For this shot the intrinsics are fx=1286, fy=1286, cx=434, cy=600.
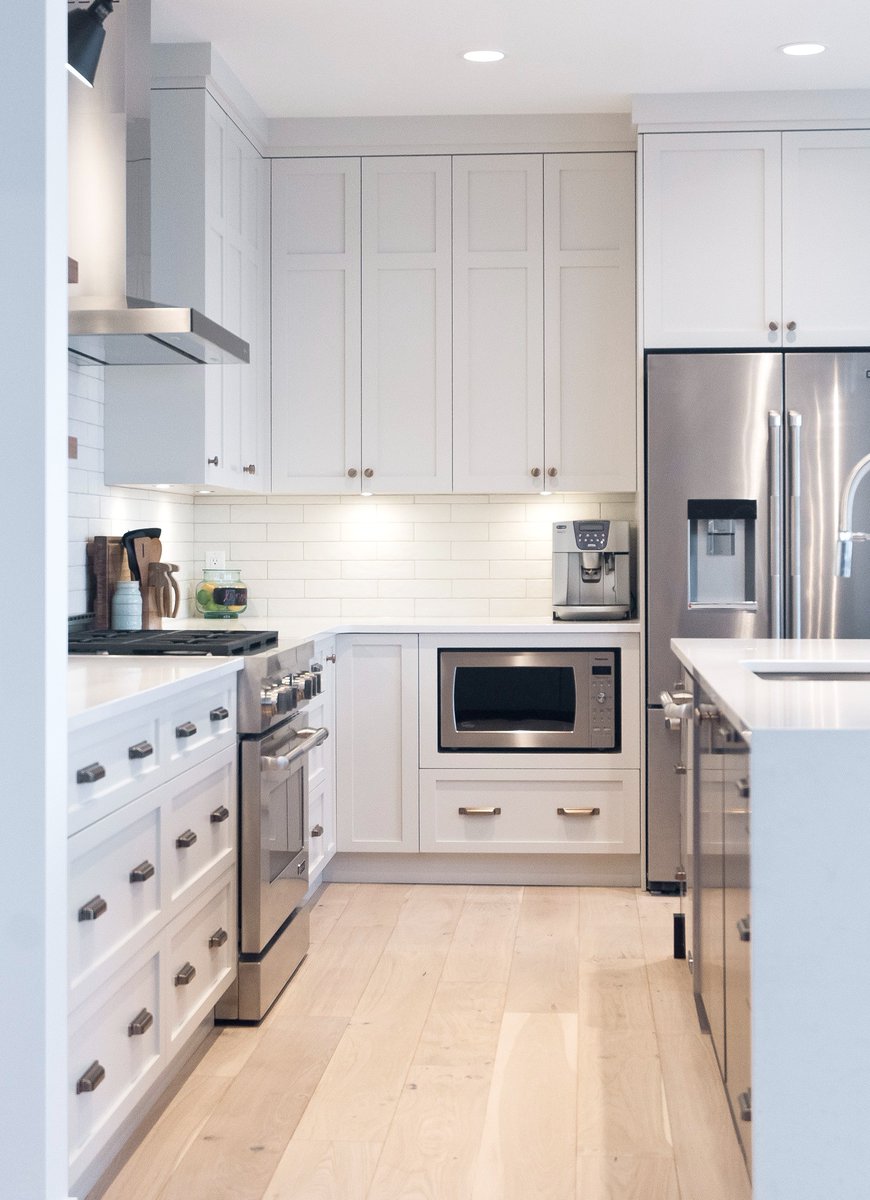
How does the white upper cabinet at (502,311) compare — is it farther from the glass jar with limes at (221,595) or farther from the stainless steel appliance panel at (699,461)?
the glass jar with limes at (221,595)

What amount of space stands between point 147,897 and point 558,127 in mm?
3293

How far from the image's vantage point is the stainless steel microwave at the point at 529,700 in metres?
4.47

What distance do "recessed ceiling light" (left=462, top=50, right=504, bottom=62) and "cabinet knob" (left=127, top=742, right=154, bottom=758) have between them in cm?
260

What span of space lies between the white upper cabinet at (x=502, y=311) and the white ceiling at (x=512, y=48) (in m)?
0.26

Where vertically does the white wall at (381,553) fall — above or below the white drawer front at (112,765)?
above

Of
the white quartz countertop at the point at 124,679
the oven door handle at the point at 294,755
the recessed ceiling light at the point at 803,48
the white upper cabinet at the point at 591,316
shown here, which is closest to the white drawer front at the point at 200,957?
the oven door handle at the point at 294,755

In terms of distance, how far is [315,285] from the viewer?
476cm

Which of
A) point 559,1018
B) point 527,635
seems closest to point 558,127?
point 527,635

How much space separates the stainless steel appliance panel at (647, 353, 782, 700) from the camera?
4309mm

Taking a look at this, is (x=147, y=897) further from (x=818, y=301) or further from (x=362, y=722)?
(x=818, y=301)

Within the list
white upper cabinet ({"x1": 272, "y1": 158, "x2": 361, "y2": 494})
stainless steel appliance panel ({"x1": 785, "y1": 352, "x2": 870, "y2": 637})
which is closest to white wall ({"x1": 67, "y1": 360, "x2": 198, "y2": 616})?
white upper cabinet ({"x1": 272, "y1": 158, "x2": 361, "y2": 494})

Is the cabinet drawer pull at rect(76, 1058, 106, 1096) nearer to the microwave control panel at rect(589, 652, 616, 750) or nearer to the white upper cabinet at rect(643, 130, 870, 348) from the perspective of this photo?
the microwave control panel at rect(589, 652, 616, 750)

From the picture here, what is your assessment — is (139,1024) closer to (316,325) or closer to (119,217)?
(119,217)

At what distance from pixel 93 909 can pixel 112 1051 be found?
31 cm
